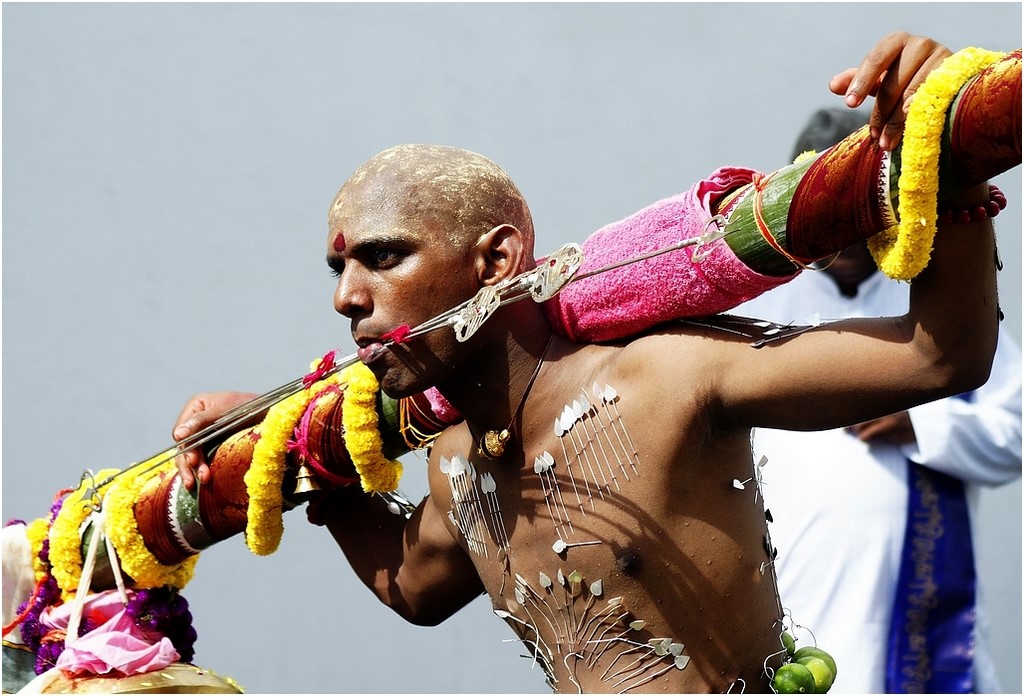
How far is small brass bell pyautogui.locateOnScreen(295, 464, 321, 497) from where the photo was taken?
9.35 feet

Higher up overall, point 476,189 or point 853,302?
point 476,189

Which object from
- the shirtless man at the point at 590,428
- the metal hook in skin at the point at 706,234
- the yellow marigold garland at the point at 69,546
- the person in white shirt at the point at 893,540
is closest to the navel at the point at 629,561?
the shirtless man at the point at 590,428

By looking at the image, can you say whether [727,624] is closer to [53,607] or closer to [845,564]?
[53,607]

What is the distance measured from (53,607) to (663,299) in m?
1.60

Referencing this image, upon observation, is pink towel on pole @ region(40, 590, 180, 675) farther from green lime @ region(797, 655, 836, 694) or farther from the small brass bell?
green lime @ region(797, 655, 836, 694)

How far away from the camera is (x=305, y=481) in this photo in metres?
2.86

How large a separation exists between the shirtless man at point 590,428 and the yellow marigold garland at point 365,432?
274 mm

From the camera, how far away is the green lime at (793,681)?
2.35 metres

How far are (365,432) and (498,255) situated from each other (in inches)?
20.4

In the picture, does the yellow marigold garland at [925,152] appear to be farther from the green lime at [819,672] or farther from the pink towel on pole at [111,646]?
the pink towel on pole at [111,646]

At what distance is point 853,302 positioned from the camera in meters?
4.54

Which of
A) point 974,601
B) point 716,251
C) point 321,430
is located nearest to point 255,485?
point 321,430

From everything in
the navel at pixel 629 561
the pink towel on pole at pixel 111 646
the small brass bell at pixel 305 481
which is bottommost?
the navel at pixel 629 561

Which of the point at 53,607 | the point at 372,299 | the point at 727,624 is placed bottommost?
the point at 727,624
